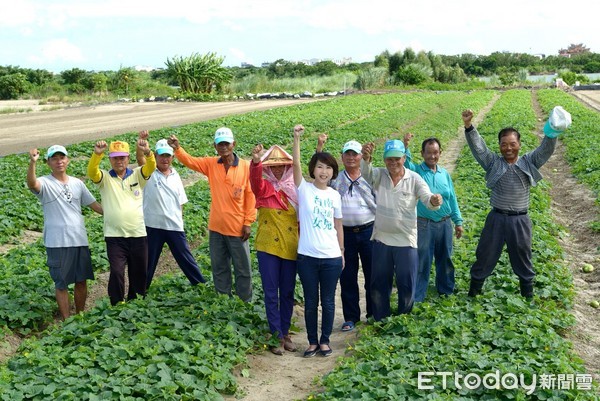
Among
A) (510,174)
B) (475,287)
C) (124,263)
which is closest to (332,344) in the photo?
(475,287)

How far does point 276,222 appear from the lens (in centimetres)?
627

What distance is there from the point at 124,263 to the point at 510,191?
13.3ft

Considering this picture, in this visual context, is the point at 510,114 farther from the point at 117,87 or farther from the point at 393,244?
the point at 117,87

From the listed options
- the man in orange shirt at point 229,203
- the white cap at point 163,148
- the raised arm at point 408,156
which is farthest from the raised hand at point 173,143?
the raised arm at point 408,156

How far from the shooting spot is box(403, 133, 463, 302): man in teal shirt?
22.6 ft

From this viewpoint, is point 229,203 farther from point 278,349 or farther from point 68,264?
point 68,264

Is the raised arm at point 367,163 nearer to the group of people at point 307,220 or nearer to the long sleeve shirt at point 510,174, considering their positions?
the group of people at point 307,220

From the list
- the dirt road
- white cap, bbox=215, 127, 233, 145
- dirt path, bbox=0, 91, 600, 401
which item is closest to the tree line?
the dirt road

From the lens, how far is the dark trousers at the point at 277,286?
6.30 metres

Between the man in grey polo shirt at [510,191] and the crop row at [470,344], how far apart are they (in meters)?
0.52

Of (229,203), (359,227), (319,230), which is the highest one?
(229,203)

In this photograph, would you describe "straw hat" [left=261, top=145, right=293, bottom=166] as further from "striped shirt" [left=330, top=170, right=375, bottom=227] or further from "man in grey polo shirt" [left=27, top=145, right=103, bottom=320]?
"man in grey polo shirt" [left=27, top=145, right=103, bottom=320]

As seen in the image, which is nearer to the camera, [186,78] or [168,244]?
[168,244]

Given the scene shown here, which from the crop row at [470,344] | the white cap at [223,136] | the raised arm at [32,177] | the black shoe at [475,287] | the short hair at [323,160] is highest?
the white cap at [223,136]
